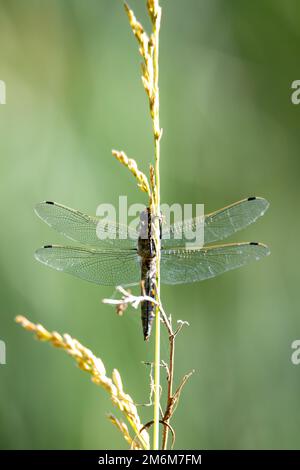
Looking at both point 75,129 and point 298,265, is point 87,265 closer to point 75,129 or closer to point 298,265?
point 75,129

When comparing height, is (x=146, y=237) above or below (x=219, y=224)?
below

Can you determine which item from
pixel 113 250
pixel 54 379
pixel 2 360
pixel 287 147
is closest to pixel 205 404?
pixel 54 379

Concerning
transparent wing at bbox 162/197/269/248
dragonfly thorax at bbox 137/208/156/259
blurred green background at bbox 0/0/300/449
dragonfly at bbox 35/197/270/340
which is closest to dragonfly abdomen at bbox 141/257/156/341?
dragonfly thorax at bbox 137/208/156/259

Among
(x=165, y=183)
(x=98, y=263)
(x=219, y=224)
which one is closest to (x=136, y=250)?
(x=98, y=263)

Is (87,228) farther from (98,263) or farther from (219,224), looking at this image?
(219,224)

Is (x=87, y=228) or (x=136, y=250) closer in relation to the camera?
(x=136, y=250)

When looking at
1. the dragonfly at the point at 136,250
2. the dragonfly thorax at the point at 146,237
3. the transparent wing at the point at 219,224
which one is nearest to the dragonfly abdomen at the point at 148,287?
the dragonfly thorax at the point at 146,237

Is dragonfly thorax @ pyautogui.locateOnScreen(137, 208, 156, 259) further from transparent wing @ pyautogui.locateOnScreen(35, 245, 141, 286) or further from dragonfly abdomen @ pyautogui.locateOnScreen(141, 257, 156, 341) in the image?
transparent wing @ pyautogui.locateOnScreen(35, 245, 141, 286)
